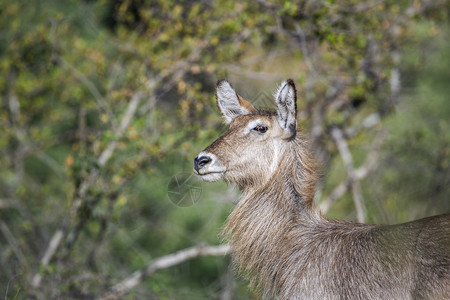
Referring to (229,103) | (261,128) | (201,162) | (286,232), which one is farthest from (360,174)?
(201,162)

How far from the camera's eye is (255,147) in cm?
589

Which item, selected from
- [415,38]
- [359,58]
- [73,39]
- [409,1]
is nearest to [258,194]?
[359,58]

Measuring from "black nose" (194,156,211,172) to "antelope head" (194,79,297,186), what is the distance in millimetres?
33

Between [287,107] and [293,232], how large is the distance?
1177 millimetres

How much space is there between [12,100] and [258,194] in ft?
23.7

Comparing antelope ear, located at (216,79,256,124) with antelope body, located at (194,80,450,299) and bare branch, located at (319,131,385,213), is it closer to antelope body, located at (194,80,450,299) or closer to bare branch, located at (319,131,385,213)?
antelope body, located at (194,80,450,299)

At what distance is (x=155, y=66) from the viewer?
30.8 ft

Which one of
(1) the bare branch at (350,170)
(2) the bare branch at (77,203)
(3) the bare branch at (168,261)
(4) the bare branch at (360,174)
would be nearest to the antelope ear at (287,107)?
(3) the bare branch at (168,261)

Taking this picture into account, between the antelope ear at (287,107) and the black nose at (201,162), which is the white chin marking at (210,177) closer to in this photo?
the black nose at (201,162)

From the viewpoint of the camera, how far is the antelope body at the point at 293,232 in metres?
4.70

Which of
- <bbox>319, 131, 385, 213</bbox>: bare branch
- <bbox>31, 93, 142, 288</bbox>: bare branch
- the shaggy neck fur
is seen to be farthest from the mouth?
<bbox>319, 131, 385, 213</bbox>: bare branch

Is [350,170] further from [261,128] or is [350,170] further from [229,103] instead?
[261,128]

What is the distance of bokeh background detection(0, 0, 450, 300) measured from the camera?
8258mm

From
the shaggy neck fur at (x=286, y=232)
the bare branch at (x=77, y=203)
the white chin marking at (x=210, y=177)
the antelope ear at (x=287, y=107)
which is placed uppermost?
the antelope ear at (x=287, y=107)
